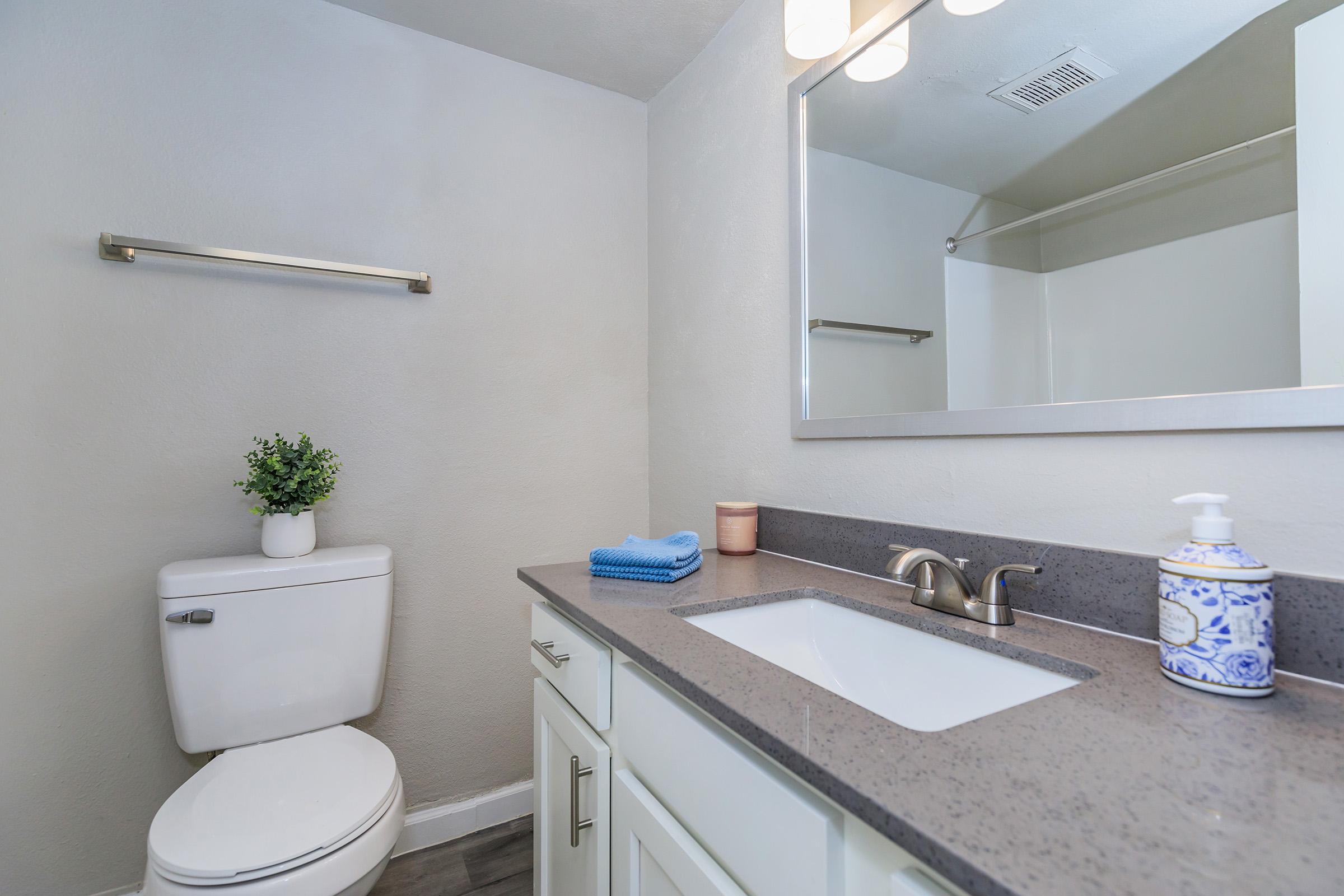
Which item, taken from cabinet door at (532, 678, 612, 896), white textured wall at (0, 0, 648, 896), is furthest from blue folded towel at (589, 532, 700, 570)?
white textured wall at (0, 0, 648, 896)

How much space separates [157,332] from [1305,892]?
194 centimetres

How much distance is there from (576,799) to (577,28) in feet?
6.06

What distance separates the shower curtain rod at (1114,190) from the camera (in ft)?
2.40

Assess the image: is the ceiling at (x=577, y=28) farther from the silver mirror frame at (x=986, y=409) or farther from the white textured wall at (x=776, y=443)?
the silver mirror frame at (x=986, y=409)

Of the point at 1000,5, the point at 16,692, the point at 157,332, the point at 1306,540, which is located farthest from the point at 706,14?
the point at 16,692

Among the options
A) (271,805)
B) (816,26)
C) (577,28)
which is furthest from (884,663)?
(577,28)

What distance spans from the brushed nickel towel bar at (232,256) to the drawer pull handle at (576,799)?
127 cm

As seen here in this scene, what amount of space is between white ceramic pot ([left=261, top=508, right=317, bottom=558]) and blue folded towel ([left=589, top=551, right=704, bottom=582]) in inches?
28.8

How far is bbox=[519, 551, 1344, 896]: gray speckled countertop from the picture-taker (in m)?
0.37

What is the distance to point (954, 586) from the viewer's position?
0.91 m

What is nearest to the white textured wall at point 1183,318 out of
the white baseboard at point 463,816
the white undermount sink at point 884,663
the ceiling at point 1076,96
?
the ceiling at point 1076,96

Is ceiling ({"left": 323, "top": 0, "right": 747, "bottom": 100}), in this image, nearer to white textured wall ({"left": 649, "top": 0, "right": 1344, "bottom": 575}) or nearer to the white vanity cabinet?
white textured wall ({"left": 649, "top": 0, "right": 1344, "bottom": 575})

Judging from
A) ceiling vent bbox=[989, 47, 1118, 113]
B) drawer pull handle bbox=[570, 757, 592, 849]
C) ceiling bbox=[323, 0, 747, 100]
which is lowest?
drawer pull handle bbox=[570, 757, 592, 849]

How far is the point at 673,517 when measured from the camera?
189cm
